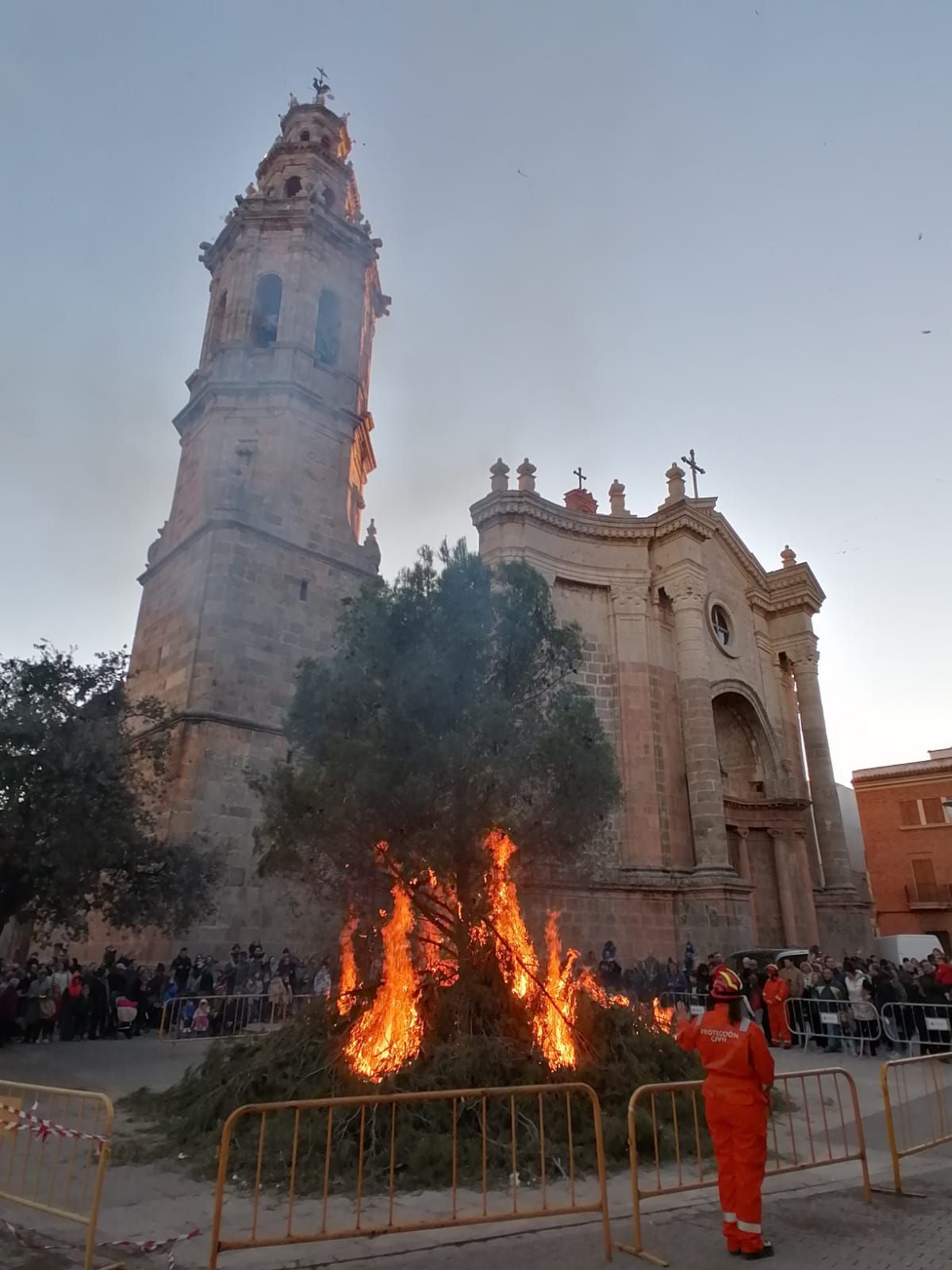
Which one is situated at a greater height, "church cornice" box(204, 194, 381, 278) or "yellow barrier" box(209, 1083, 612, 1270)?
"church cornice" box(204, 194, 381, 278)

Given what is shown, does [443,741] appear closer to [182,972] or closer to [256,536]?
[182,972]

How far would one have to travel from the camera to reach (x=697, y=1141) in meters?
5.50

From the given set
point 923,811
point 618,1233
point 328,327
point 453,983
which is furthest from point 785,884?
point 328,327

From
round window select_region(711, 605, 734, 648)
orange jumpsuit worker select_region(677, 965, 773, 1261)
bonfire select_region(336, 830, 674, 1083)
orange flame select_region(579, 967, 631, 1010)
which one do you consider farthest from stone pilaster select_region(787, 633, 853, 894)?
A: orange jumpsuit worker select_region(677, 965, 773, 1261)

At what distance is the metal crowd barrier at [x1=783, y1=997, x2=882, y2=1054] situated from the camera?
1298 cm

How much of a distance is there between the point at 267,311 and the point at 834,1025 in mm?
24175

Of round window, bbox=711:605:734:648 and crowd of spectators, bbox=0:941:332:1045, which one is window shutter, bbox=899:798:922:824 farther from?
crowd of spectators, bbox=0:941:332:1045

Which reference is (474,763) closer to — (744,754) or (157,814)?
(157,814)

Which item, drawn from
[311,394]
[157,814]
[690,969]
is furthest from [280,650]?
[690,969]

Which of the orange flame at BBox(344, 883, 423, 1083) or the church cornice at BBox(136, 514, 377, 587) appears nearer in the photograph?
the orange flame at BBox(344, 883, 423, 1083)

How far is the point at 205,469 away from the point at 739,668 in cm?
1772

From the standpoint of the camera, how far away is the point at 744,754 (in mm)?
26641

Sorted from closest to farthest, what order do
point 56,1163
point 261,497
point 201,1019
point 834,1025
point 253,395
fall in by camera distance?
point 56,1163 < point 834,1025 < point 201,1019 < point 261,497 < point 253,395

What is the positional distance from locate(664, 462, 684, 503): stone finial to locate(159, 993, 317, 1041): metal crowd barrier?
57.1 feet
